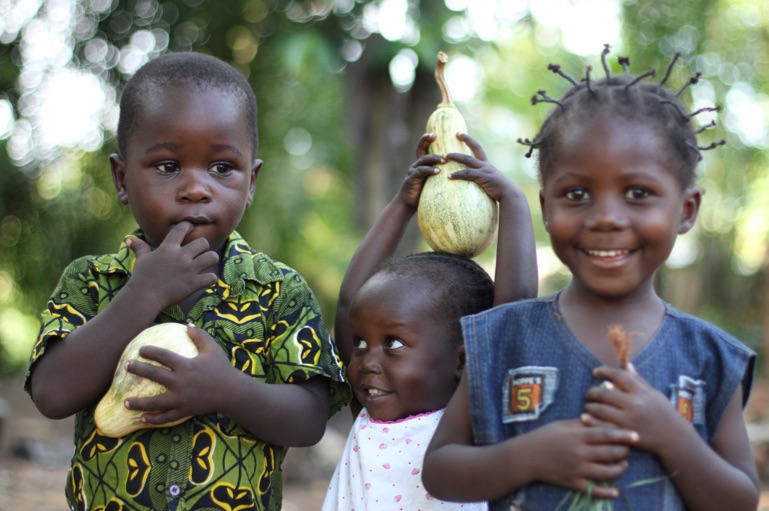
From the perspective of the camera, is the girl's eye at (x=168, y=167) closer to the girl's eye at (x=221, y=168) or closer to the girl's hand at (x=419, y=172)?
the girl's eye at (x=221, y=168)

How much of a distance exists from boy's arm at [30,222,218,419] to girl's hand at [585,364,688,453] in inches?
46.4

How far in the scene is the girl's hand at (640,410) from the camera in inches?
79.6

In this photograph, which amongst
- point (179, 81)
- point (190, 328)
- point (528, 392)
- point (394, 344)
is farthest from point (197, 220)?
point (528, 392)

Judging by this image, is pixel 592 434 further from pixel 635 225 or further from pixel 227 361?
pixel 227 361

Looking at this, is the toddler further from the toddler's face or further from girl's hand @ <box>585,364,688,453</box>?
girl's hand @ <box>585,364,688,453</box>

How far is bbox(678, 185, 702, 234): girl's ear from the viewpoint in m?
2.28

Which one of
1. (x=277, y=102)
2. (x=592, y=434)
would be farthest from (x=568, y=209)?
(x=277, y=102)

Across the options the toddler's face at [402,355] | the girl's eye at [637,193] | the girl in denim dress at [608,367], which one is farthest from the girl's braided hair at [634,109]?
the toddler's face at [402,355]

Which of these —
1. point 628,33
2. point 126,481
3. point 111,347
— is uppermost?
point 628,33

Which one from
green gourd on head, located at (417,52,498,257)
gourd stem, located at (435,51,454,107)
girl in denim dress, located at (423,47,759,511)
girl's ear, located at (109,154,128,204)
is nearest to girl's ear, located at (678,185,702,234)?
girl in denim dress, located at (423,47,759,511)

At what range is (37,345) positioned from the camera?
104 inches

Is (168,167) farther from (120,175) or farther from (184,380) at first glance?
(184,380)

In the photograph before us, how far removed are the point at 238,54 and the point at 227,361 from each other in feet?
15.4

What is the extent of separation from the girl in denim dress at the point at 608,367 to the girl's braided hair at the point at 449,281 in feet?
1.31
